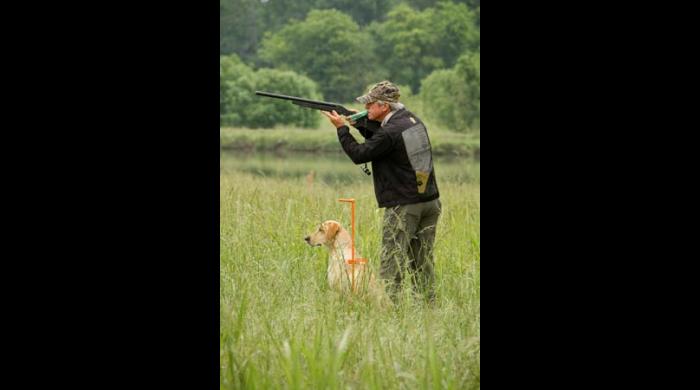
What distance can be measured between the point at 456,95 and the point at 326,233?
2279 cm

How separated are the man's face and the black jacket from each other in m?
0.07

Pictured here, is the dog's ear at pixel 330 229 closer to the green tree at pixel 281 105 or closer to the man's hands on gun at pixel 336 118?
the man's hands on gun at pixel 336 118

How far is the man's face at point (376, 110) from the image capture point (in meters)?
4.60

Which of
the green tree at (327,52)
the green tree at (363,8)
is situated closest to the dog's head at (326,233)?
the green tree at (327,52)

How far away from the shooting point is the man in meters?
4.49

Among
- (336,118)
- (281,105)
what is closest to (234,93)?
(281,105)

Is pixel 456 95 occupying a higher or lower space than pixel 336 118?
higher

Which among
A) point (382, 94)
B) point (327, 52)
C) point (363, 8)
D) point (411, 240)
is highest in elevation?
point (363, 8)

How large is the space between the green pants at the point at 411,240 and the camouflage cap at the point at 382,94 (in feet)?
1.87

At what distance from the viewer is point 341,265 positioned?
4414 millimetres

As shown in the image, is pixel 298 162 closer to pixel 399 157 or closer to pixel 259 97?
pixel 259 97

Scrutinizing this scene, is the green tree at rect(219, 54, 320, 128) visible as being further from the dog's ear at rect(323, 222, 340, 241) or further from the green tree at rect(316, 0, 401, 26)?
the dog's ear at rect(323, 222, 340, 241)
